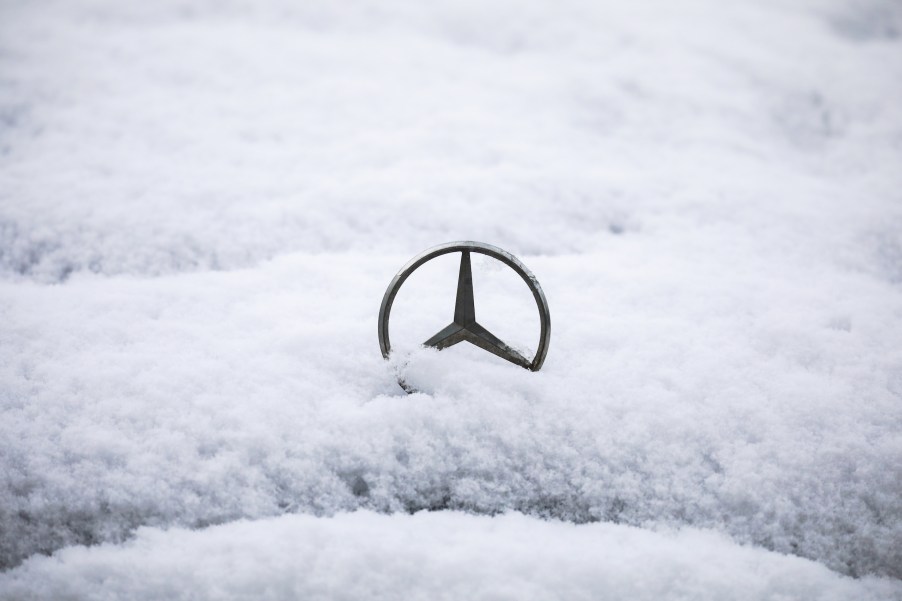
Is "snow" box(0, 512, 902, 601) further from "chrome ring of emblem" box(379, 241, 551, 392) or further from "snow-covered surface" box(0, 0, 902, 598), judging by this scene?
"chrome ring of emblem" box(379, 241, 551, 392)

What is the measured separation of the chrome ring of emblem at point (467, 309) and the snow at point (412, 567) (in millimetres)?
490

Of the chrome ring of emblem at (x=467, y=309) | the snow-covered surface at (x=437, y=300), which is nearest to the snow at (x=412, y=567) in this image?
the snow-covered surface at (x=437, y=300)

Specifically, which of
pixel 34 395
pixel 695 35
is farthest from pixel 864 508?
pixel 695 35

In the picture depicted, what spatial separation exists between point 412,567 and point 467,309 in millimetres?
721

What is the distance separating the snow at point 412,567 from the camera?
53.1 inches

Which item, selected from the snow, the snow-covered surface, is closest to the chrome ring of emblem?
the snow-covered surface

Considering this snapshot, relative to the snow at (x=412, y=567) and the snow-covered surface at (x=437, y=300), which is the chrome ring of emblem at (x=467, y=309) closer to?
the snow-covered surface at (x=437, y=300)

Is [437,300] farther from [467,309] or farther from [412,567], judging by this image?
[412,567]

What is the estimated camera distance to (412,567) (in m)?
1.39

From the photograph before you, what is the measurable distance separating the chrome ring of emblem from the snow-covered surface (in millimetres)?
71

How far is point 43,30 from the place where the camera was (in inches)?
167

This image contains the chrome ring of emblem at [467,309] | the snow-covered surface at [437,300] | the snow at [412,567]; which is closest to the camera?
the snow at [412,567]

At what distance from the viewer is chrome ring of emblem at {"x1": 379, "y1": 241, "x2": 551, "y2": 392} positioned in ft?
5.49

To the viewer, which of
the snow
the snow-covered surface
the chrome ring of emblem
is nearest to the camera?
the snow
